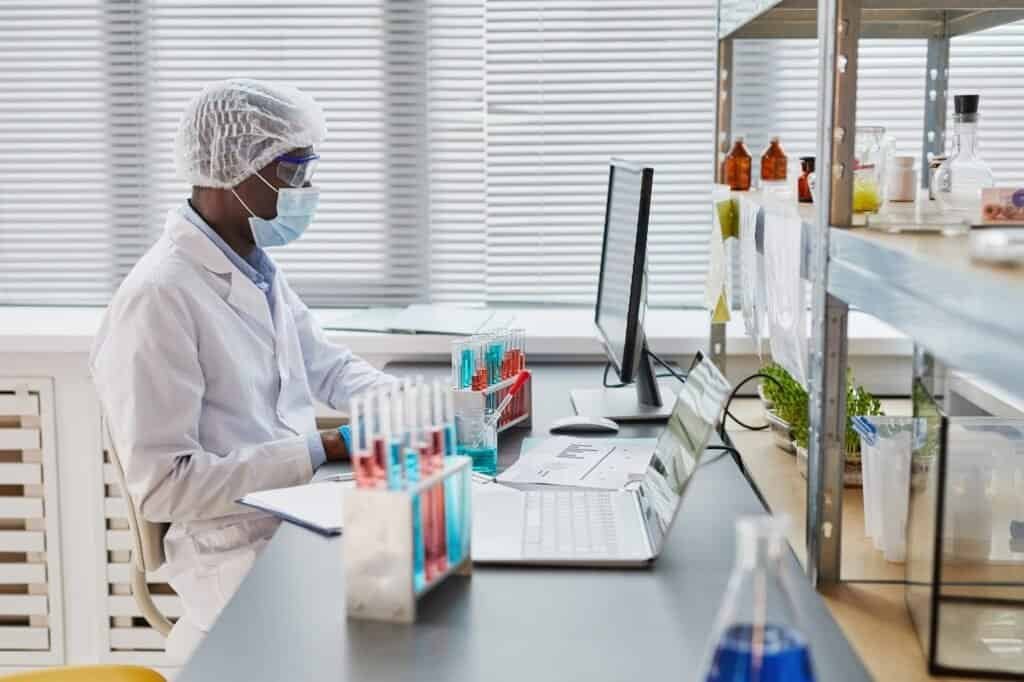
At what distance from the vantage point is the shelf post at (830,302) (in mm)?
1359

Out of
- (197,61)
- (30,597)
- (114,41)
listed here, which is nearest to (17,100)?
(114,41)

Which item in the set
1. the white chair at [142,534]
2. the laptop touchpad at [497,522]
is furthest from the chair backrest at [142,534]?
the laptop touchpad at [497,522]

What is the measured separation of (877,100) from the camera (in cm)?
301

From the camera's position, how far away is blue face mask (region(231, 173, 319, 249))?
2297 mm

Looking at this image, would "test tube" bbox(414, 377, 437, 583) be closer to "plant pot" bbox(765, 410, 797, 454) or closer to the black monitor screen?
the black monitor screen

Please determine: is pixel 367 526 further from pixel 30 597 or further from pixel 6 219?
pixel 6 219

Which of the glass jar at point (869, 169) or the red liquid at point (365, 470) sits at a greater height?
the glass jar at point (869, 169)

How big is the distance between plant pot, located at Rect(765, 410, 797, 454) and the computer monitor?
202mm

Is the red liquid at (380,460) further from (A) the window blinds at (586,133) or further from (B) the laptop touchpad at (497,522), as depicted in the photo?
(A) the window blinds at (586,133)

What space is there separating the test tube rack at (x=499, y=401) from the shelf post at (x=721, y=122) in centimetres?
56

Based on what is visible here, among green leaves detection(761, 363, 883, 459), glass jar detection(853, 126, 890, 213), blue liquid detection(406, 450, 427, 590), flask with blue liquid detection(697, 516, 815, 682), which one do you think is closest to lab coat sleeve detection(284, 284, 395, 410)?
green leaves detection(761, 363, 883, 459)

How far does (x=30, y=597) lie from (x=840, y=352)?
90.6 inches

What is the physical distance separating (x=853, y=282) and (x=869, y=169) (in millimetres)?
348

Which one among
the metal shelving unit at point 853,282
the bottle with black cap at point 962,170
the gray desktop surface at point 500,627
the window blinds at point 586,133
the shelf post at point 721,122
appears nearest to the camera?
the metal shelving unit at point 853,282
